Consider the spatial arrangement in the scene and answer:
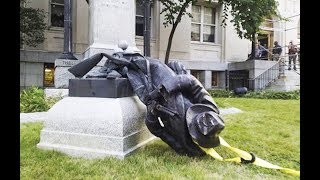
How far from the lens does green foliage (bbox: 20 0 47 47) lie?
13.9 meters

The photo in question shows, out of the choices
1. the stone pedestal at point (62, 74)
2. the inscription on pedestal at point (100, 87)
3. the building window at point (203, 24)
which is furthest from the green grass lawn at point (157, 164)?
the building window at point (203, 24)

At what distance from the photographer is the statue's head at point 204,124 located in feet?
11.8

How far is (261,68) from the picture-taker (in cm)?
1834

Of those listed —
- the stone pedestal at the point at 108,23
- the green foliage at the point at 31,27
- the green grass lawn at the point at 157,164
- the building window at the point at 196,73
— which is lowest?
the green grass lawn at the point at 157,164

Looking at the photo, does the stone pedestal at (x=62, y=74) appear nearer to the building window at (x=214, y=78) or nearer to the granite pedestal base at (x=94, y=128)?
the granite pedestal base at (x=94, y=128)

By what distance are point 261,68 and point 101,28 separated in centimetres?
1234

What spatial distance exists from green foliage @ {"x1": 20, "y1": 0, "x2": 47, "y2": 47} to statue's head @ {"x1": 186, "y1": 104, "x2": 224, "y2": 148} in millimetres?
11808

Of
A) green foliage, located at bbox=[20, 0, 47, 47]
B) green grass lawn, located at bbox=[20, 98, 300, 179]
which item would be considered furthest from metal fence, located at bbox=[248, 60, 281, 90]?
green grass lawn, located at bbox=[20, 98, 300, 179]

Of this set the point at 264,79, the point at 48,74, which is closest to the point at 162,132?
the point at 48,74

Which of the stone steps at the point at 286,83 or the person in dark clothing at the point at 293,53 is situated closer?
the stone steps at the point at 286,83

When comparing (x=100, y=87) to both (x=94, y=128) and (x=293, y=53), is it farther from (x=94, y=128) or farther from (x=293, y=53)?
(x=293, y=53)

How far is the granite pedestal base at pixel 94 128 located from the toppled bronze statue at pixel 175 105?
29 centimetres
